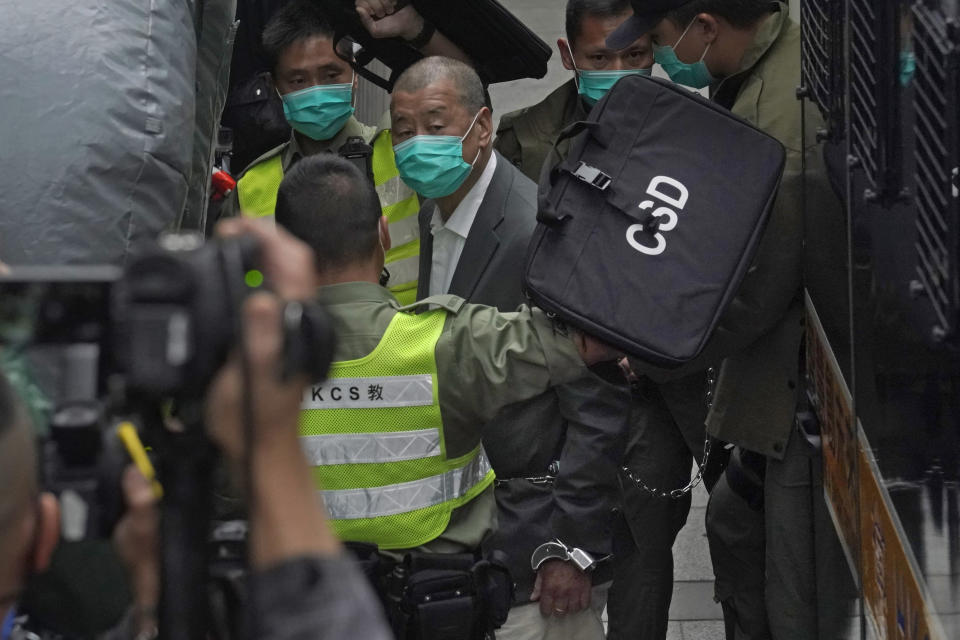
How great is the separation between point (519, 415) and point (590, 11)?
4.71 ft

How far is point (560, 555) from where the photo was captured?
3.49 metres

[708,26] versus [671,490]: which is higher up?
[708,26]

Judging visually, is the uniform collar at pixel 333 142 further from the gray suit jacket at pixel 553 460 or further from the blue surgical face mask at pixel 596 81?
the gray suit jacket at pixel 553 460

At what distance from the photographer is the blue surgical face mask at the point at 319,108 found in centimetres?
445

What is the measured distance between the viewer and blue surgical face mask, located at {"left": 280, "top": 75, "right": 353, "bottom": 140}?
4.45 metres

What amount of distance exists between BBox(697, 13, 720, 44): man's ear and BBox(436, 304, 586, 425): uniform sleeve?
114 cm

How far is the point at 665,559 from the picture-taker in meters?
A: 4.27

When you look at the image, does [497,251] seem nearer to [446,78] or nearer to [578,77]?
[446,78]

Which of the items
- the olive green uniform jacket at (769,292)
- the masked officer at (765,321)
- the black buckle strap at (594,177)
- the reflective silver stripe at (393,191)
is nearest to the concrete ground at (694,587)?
the masked officer at (765,321)

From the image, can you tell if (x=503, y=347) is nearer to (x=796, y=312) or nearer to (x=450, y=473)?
(x=450, y=473)

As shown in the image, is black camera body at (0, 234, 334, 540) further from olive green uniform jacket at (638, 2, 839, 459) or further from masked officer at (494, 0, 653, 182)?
masked officer at (494, 0, 653, 182)

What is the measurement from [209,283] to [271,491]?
7.3 inches

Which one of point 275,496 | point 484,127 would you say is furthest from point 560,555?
point 275,496

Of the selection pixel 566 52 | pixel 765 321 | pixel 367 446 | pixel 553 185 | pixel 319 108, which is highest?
pixel 566 52
